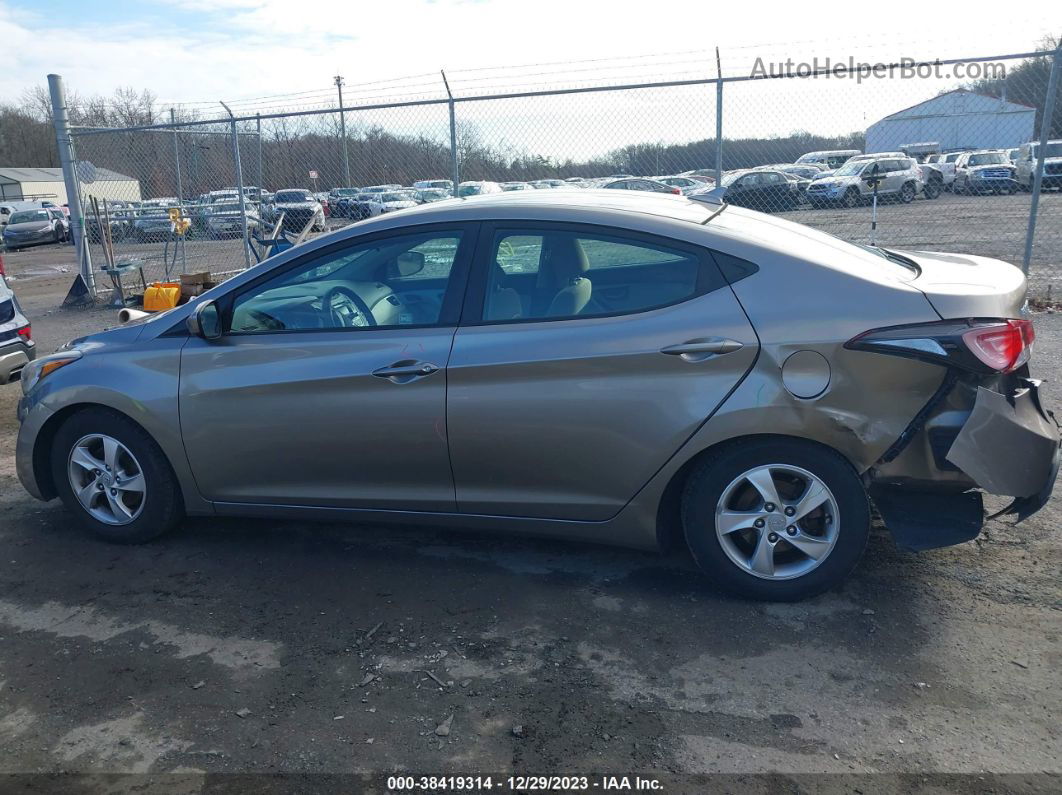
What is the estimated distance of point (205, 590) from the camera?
4074 mm

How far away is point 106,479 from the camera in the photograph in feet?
14.7

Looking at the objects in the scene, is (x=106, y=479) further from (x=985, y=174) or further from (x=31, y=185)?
(x=31, y=185)

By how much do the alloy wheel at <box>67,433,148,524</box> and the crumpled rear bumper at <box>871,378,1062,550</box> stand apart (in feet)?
11.4

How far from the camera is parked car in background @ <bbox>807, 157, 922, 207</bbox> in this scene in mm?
20203

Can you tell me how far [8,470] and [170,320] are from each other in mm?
2353

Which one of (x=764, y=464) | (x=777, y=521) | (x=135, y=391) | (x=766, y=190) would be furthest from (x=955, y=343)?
(x=766, y=190)

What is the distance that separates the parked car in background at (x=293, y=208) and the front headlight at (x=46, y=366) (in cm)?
764

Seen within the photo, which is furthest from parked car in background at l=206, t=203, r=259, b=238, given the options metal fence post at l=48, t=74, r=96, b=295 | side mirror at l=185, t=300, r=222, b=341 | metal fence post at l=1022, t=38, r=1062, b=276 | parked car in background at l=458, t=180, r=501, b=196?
metal fence post at l=1022, t=38, r=1062, b=276

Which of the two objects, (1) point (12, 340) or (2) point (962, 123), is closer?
(1) point (12, 340)

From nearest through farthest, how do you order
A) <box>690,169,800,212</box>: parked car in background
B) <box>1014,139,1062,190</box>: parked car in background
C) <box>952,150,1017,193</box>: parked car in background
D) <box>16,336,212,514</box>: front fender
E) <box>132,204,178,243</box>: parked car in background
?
<box>16,336,212,514</box>: front fender < <box>132,204,178,243</box>: parked car in background < <box>690,169,800,212</box>: parked car in background < <box>1014,139,1062,190</box>: parked car in background < <box>952,150,1017,193</box>: parked car in background

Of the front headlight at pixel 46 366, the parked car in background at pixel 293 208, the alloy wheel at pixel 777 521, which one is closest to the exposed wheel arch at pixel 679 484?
the alloy wheel at pixel 777 521

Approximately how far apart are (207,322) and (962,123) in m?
17.3

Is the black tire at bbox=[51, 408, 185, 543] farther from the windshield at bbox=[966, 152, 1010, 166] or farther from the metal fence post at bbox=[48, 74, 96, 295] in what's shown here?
the windshield at bbox=[966, 152, 1010, 166]

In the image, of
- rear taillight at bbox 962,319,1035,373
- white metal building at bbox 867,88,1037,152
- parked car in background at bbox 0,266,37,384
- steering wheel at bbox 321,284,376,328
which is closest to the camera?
rear taillight at bbox 962,319,1035,373
